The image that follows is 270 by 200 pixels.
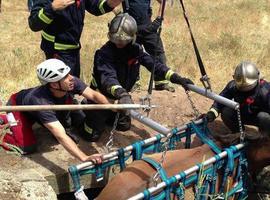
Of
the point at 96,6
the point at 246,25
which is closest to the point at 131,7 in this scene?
the point at 96,6

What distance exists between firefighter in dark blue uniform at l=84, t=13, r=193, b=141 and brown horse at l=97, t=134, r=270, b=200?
1108mm

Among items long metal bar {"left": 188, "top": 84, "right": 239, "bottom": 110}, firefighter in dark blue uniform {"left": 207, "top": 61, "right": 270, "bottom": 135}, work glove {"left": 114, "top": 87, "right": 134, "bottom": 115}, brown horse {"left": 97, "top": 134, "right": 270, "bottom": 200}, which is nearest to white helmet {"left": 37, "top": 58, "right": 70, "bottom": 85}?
work glove {"left": 114, "top": 87, "right": 134, "bottom": 115}

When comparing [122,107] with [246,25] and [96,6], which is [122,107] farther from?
[246,25]

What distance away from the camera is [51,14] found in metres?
5.78

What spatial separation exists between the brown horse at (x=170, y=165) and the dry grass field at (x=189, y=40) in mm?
3956

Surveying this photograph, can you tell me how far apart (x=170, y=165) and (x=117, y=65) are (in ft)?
5.90

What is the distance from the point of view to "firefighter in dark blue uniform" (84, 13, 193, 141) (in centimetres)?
577

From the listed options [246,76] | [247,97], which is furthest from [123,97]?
[247,97]

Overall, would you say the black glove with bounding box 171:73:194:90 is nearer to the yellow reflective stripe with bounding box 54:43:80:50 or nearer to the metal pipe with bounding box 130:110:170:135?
the metal pipe with bounding box 130:110:170:135

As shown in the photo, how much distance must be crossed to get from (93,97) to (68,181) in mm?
1035

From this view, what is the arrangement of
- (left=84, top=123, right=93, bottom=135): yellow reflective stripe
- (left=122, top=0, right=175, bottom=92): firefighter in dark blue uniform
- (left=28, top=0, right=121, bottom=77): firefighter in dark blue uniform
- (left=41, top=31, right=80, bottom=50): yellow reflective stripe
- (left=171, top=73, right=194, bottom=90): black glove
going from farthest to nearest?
(left=122, top=0, right=175, bottom=92): firefighter in dark blue uniform
(left=41, top=31, right=80, bottom=50): yellow reflective stripe
(left=84, top=123, right=93, bottom=135): yellow reflective stripe
(left=171, top=73, right=194, bottom=90): black glove
(left=28, top=0, right=121, bottom=77): firefighter in dark blue uniform

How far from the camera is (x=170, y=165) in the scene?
4.84 meters

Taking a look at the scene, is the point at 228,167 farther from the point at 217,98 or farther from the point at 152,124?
the point at 152,124

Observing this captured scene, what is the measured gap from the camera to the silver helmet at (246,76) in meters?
5.76
